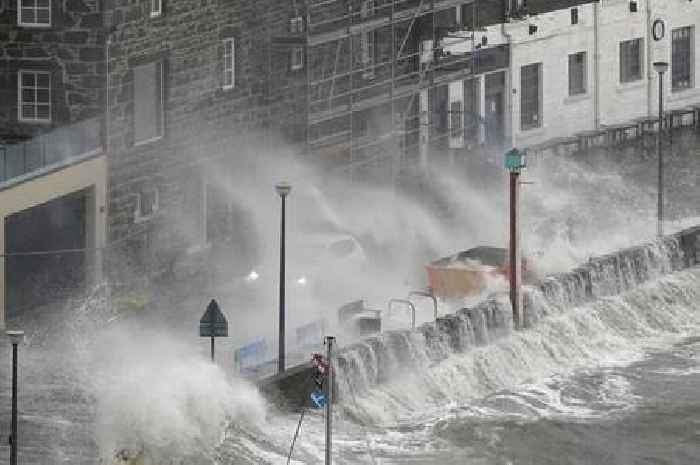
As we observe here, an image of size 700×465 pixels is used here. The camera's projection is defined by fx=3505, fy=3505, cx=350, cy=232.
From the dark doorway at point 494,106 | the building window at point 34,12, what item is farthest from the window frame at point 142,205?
the dark doorway at point 494,106

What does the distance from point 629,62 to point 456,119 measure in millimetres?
11923

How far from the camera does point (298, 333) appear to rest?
3369 inches

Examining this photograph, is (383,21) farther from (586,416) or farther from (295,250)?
(586,416)

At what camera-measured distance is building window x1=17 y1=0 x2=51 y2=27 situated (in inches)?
3526

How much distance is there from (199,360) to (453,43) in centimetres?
2722

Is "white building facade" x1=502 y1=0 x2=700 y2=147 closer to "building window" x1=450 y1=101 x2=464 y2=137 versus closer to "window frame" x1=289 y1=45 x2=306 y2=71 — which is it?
"building window" x1=450 y1=101 x2=464 y2=137

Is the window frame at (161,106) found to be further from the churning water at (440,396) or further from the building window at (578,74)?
the building window at (578,74)

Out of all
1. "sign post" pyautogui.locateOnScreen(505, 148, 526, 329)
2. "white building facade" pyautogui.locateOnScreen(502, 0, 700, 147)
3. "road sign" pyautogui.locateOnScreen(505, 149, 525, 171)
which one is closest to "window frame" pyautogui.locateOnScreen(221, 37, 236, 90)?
"sign post" pyautogui.locateOnScreen(505, 148, 526, 329)

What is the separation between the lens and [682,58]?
120 meters

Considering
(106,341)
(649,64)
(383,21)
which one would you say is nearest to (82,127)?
(106,341)

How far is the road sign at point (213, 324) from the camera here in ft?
264

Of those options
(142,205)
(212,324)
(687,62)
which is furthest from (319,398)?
(687,62)

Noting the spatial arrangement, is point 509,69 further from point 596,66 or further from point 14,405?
point 14,405

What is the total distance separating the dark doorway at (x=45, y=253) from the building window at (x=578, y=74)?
2865 centimetres
